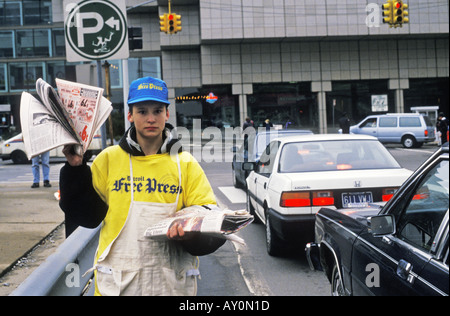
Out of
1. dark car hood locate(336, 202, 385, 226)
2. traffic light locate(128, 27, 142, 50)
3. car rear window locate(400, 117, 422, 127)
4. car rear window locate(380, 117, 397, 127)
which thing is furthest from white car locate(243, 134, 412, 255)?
car rear window locate(380, 117, 397, 127)

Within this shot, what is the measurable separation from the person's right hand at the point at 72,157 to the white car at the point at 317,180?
4.13 meters

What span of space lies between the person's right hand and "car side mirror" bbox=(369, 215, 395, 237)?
1.75 meters

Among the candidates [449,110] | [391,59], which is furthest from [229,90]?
[449,110]

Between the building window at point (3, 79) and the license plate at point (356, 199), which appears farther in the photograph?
the building window at point (3, 79)

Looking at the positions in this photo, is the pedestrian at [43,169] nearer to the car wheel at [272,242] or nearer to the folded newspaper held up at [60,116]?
the car wheel at [272,242]

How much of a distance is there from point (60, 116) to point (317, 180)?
446 cm

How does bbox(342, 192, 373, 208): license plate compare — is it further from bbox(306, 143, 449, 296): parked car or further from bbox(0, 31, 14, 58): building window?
bbox(0, 31, 14, 58): building window

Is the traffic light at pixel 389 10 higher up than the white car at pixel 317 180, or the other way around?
the traffic light at pixel 389 10

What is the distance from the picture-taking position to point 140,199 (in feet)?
9.19

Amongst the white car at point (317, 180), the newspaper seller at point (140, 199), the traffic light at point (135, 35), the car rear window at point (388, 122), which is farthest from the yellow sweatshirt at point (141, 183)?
the car rear window at point (388, 122)

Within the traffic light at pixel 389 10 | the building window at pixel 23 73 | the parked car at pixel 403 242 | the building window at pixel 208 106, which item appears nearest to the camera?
the parked car at pixel 403 242

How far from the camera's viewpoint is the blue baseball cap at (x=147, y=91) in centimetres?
287

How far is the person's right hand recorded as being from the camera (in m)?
2.66
